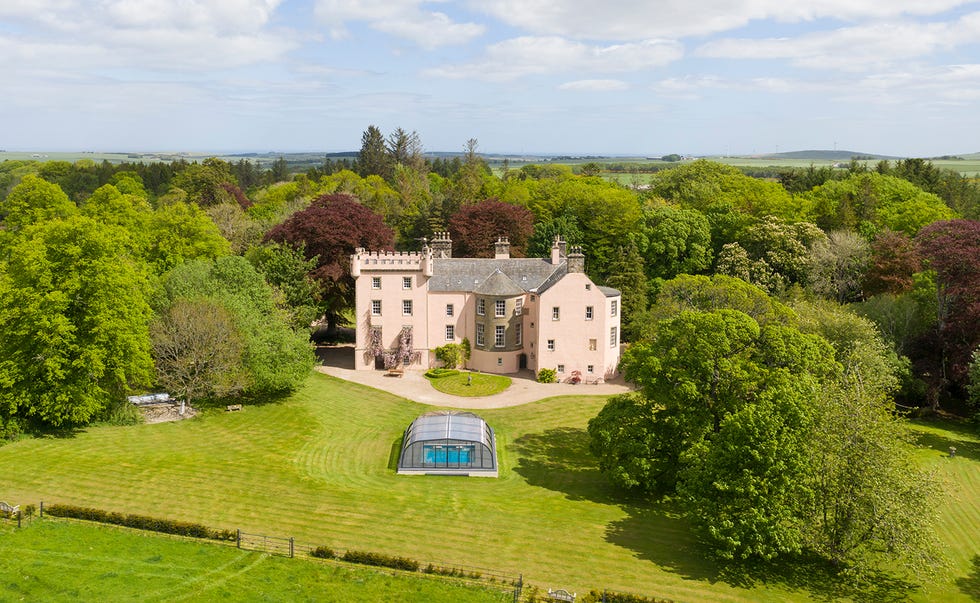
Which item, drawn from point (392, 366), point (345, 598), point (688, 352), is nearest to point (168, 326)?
point (392, 366)

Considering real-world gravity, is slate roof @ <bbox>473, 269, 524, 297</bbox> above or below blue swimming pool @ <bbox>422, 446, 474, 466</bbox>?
above

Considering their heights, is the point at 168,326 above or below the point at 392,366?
above

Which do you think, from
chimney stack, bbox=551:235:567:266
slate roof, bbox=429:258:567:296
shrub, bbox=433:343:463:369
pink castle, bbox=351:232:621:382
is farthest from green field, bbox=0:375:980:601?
chimney stack, bbox=551:235:567:266

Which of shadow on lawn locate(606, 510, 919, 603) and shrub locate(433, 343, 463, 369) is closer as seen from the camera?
shadow on lawn locate(606, 510, 919, 603)

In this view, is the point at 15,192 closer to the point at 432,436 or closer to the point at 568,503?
the point at 432,436

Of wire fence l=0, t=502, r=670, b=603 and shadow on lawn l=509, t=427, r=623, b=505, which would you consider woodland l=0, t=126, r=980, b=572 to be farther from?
wire fence l=0, t=502, r=670, b=603

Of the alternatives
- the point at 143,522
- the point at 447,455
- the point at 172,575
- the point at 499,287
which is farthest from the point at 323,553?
the point at 499,287
